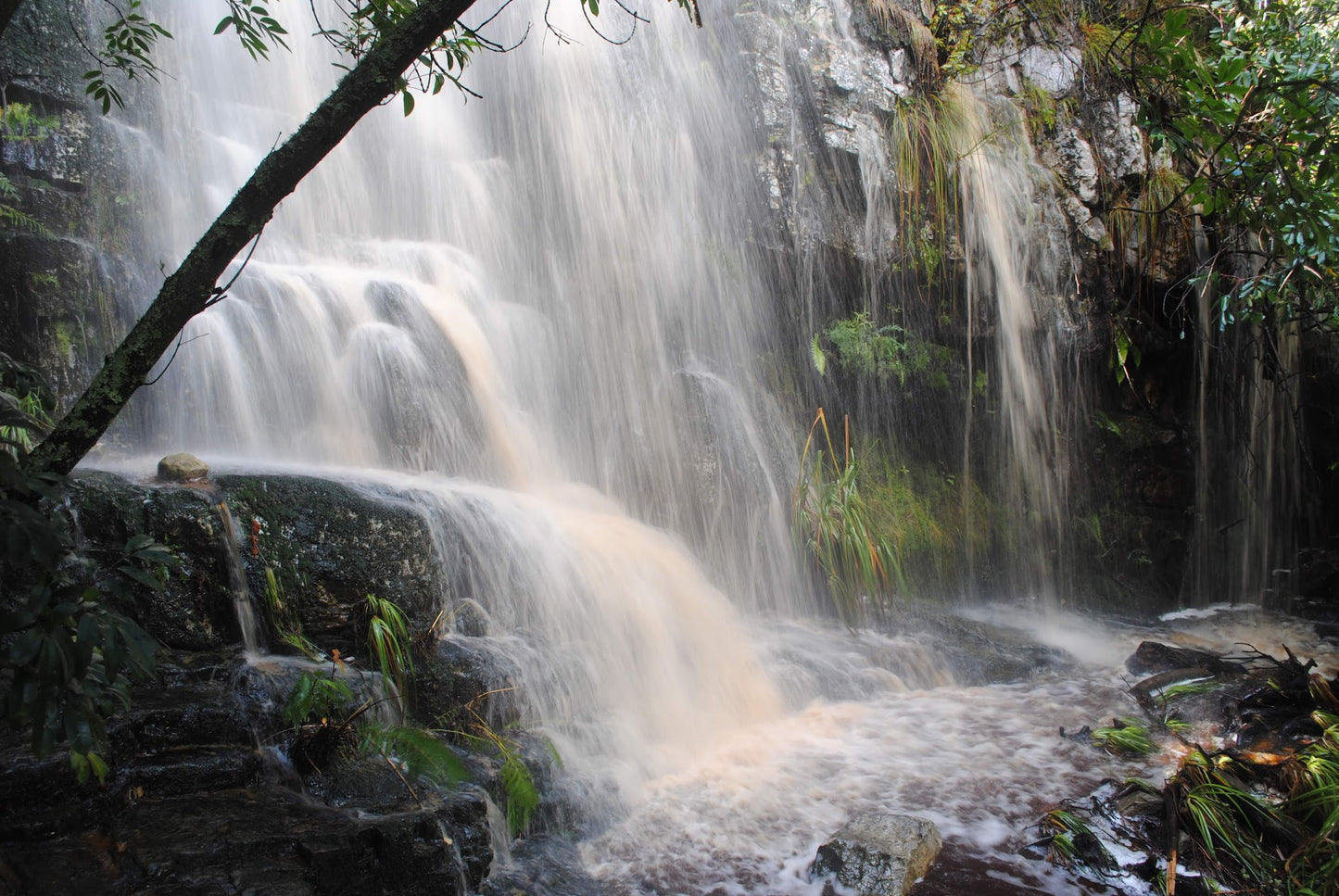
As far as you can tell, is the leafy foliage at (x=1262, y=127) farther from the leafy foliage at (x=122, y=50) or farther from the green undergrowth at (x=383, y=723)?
the leafy foliage at (x=122, y=50)

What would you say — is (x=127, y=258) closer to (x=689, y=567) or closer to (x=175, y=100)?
(x=175, y=100)

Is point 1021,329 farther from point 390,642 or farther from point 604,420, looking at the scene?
point 390,642

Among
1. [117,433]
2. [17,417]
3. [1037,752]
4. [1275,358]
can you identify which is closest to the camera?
[17,417]

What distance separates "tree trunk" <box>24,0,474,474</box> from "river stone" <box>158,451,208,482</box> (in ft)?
8.29

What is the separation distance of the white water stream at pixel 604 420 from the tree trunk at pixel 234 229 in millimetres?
2773

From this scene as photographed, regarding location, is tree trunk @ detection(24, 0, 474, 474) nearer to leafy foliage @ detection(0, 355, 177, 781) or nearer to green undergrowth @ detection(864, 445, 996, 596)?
leafy foliage @ detection(0, 355, 177, 781)

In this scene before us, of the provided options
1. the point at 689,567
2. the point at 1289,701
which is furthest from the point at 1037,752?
the point at 689,567

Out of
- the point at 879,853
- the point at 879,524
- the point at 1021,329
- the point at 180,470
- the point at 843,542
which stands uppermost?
the point at 1021,329

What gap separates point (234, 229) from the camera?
7.16 ft

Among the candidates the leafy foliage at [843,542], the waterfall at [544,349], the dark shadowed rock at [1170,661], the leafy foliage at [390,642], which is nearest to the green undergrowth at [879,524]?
the leafy foliage at [843,542]

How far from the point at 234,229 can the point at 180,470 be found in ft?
9.48

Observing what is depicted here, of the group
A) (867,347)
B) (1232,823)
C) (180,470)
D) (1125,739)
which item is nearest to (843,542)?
(867,347)

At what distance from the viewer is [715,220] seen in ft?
28.4

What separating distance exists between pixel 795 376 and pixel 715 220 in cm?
184
